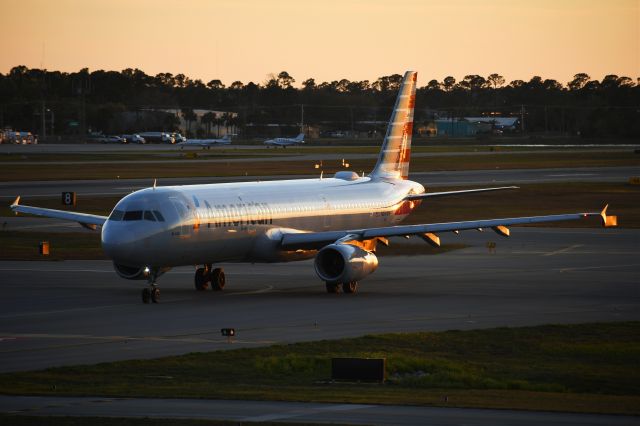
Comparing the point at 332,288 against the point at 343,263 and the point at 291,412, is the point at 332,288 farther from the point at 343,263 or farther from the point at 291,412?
the point at 291,412

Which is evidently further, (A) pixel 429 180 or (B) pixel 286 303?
(A) pixel 429 180

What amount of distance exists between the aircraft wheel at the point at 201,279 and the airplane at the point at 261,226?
38 millimetres

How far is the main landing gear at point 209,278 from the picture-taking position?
49.1 metres

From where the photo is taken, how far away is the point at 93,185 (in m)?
116

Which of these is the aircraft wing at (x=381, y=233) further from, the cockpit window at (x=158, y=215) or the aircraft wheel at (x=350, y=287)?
the cockpit window at (x=158, y=215)

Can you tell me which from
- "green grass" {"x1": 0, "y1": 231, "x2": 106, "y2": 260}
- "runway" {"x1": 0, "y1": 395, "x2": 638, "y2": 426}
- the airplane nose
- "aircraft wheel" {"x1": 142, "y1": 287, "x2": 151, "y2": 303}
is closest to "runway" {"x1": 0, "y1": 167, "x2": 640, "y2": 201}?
"green grass" {"x1": 0, "y1": 231, "x2": 106, "y2": 260}

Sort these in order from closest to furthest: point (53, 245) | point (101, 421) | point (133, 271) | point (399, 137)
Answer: point (101, 421)
point (133, 271)
point (399, 137)
point (53, 245)

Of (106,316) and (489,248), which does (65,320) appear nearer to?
(106,316)

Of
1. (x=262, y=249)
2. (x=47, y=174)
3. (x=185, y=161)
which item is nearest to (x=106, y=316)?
(x=262, y=249)

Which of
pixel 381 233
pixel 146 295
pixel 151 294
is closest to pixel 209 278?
pixel 151 294

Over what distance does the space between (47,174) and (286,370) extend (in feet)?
349

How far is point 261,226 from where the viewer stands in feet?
161

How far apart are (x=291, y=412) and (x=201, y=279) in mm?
23840

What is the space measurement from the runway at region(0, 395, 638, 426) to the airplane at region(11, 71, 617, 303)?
57.5 feet
